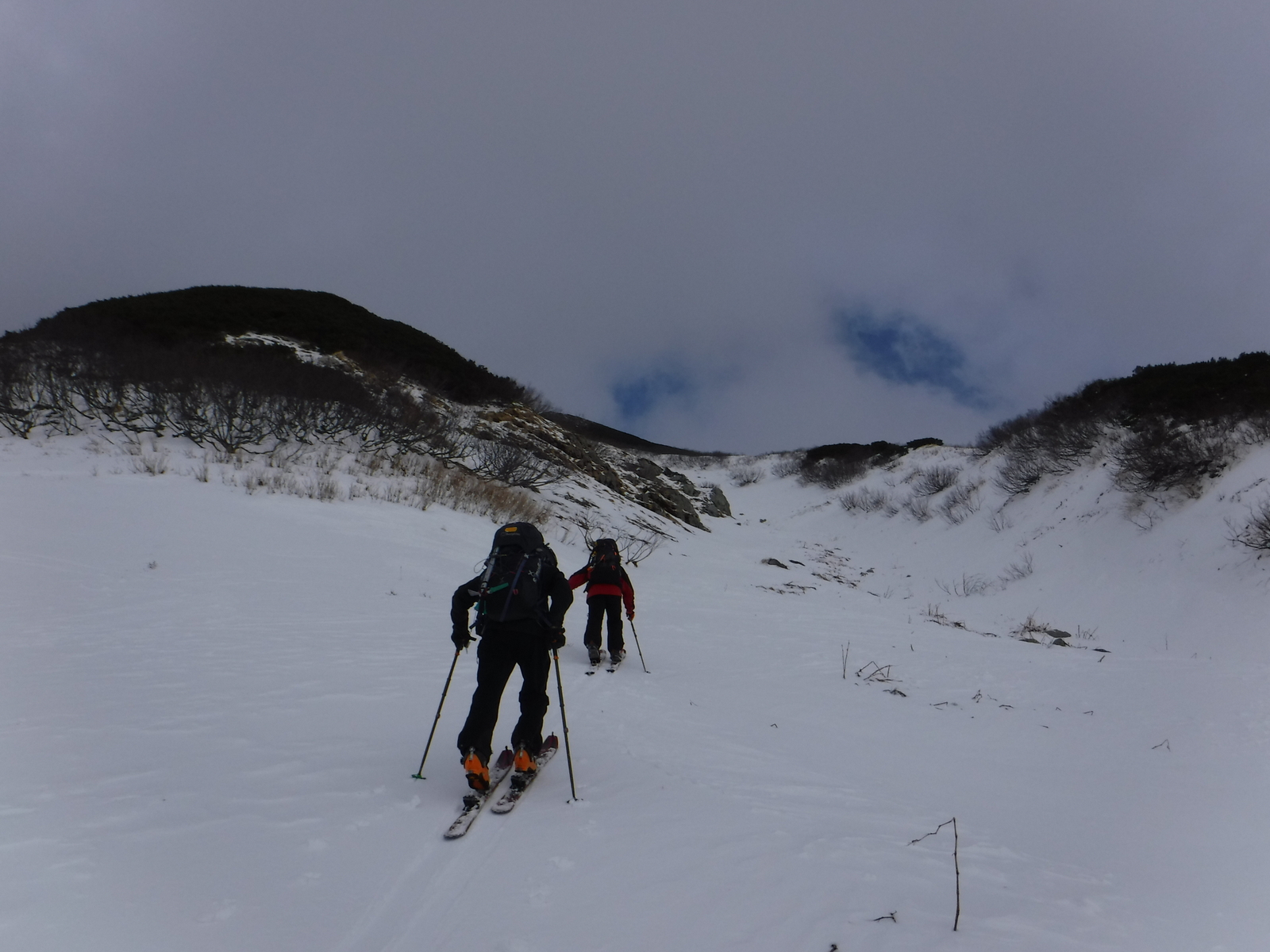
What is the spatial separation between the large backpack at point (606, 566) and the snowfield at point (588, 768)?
106 cm

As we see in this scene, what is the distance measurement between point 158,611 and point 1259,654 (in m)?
15.2

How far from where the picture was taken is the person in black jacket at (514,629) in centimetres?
364

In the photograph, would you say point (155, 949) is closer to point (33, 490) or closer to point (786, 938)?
point (786, 938)

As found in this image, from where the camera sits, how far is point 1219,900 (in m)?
2.83

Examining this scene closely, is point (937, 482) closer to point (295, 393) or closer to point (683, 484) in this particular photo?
point (683, 484)

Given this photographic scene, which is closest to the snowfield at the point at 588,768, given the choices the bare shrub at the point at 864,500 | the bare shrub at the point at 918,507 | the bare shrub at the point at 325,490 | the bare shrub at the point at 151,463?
the bare shrub at the point at 151,463

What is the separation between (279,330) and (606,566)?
24078mm

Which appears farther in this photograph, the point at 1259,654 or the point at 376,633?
the point at 1259,654

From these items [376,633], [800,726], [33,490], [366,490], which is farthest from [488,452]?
[800,726]

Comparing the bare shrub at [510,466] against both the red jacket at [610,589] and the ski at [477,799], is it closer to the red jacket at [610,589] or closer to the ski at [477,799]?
the red jacket at [610,589]

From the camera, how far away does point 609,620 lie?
707 cm

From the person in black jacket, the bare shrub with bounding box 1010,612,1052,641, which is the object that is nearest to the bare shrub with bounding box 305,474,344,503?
the person in black jacket

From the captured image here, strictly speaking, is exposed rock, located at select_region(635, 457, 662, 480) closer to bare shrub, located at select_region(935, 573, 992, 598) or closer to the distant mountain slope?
the distant mountain slope

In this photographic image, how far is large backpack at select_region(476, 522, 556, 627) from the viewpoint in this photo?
12.0ft
